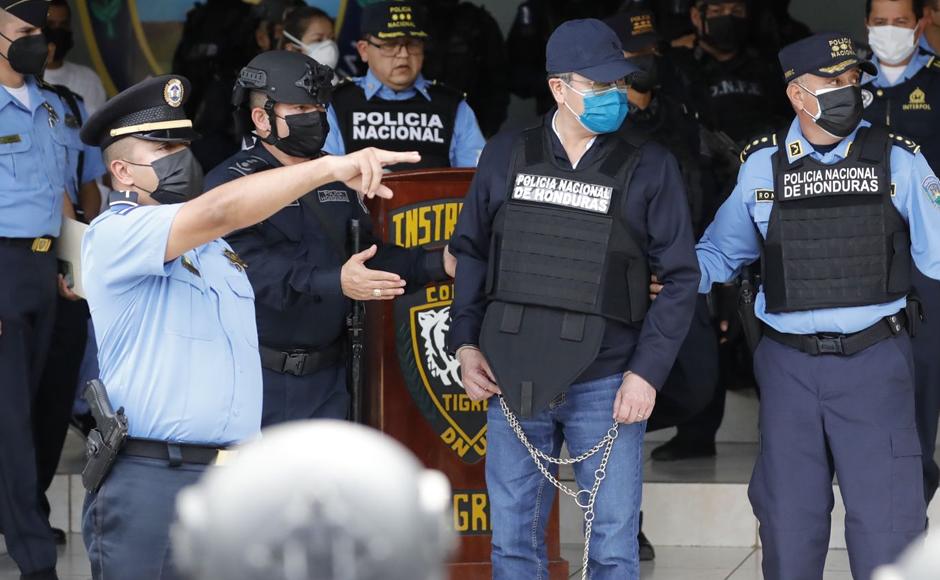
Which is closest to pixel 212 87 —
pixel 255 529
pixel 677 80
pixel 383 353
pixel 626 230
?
pixel 677 80

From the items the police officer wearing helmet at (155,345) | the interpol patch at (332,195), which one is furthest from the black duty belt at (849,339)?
the police officer wearing helmet at (155,345)

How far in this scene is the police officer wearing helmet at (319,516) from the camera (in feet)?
4.82

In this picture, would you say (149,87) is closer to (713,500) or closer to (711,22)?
(713,500)

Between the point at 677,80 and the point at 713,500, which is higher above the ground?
Answer: the point at 677,80

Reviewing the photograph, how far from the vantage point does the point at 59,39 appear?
761 centimetres

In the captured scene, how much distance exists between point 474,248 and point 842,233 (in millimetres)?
1087

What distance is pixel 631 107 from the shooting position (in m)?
5.85

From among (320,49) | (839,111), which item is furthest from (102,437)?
(320,49)

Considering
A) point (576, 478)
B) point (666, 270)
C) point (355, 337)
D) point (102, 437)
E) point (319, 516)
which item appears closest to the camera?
point (319, 516)

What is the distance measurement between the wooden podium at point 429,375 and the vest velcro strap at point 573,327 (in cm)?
83

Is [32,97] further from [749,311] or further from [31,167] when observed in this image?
[749,311]

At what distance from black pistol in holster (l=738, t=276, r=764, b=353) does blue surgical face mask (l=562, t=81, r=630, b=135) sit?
73 cm

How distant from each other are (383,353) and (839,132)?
1648mm

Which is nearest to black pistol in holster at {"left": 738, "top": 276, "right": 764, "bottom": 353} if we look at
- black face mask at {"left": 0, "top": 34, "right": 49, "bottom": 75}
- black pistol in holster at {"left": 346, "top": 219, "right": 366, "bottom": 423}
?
black pistol in holster at {"left": 346, "top": 219, "right": 366, "bottom": 423}
